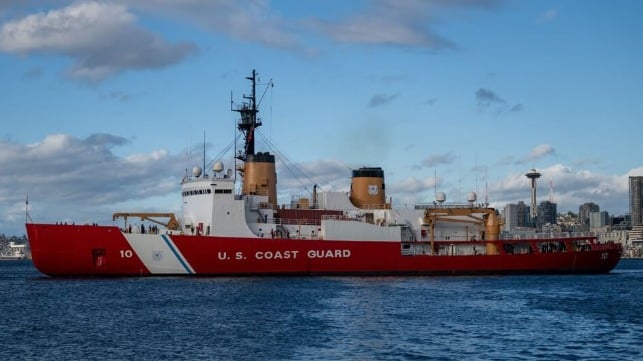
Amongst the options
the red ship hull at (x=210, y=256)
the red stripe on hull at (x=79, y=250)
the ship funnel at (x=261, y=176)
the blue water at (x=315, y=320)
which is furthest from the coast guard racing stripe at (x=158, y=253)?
the ship funnel at (x=261, y=176)

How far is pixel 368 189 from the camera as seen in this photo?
55156 mm

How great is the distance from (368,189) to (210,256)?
12.1 meters

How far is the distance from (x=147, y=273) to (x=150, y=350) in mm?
22939

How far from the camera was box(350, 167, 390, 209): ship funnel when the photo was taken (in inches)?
2166

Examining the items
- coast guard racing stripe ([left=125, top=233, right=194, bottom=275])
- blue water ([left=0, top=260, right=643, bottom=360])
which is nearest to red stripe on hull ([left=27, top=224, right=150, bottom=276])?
coast guard racing stripe ([left=125, top=233, right=194, bottom=275])

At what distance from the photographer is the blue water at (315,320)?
25125mm

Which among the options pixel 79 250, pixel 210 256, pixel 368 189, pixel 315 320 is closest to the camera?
pixel 315 320

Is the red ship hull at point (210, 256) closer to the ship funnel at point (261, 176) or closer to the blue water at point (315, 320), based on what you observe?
the blue water at point (315, 320)

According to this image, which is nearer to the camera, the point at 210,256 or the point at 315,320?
the point at 315,320

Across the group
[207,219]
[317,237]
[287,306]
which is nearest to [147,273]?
[207,219]

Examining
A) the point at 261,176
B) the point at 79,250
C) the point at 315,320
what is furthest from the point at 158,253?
the point at 315,320

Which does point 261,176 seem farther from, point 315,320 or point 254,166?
point 315,320

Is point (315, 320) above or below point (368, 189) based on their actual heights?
below

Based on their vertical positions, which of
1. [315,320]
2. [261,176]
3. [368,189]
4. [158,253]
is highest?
[261,176]
